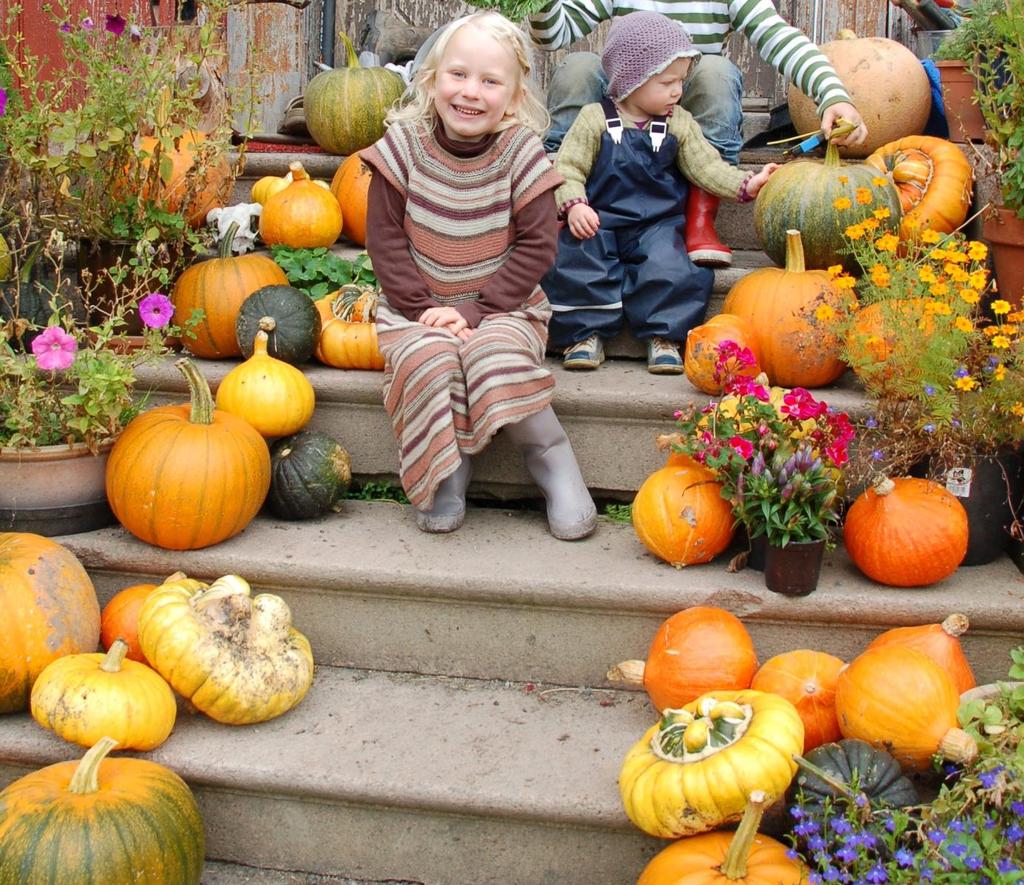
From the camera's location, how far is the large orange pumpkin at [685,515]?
9.20ft

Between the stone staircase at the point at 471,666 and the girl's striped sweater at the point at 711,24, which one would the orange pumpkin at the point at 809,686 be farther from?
the girl's striped sweater at the point at 711,24

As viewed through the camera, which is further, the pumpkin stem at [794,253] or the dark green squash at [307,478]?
the pumpkin stem at [794,253]

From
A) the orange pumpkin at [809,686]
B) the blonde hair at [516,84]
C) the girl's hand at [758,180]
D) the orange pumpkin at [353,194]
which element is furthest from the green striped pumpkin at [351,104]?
the orange pumpkin at [809,686]

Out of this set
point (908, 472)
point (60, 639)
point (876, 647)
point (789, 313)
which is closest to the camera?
point (876, 647)

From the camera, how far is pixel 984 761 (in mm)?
2186

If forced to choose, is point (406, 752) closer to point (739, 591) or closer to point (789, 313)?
point (739, 591)

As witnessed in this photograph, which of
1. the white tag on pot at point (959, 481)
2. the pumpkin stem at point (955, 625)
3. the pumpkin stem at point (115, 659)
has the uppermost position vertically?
the white tag on pot at point (959, 481)

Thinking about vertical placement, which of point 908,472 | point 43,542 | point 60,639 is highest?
point 908,472

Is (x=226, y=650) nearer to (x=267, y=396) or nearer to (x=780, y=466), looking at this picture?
(x=267, y=396)

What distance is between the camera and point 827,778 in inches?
Result: 82.3

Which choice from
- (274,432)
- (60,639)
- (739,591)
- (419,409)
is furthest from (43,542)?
(739,591)

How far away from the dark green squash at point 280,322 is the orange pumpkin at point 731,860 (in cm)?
184

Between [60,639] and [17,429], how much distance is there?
64 cm

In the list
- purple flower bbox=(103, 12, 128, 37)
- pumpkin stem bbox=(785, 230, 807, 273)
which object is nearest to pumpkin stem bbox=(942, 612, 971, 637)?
pumpkin stem bbox=(785, 230, 807, 273)
